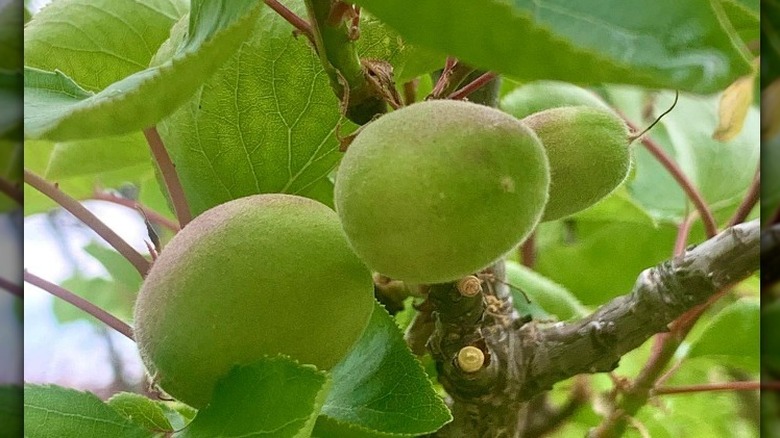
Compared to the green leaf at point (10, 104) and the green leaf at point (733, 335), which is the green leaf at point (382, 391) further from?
the green leaf at point (733, 335)

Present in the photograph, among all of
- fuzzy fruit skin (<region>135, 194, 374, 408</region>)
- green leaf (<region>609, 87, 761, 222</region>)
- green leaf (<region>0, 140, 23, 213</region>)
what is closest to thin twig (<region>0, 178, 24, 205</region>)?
green leaf (<region>0, 140, 23, 213</region>)

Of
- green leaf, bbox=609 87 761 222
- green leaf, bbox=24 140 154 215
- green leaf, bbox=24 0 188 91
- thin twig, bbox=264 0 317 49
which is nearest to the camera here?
thin twig, bbox=264 0 317 49

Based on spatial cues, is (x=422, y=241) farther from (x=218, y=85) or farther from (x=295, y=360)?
(x=218, y=85)

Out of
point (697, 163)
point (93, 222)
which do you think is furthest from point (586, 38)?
point (697, 163)

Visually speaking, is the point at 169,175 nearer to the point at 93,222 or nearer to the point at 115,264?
the point at 93,222

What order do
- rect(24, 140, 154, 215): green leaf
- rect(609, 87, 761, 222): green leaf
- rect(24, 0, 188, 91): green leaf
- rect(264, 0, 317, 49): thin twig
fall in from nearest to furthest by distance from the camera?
rect(264, 0, 317, 49): thin twig
rect(24, 0, 188, 91): green leaf
rect(24, 140, 154, 215): green leaf
rect(609, 87, 761, 222): green leaf

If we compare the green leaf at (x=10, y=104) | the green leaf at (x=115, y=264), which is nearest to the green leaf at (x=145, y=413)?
the green leaf at (x=10, y=104)

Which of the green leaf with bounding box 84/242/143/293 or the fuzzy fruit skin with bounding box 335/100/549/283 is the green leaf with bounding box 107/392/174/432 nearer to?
the fuzzy fruit skin with bounding box 335/100/549/283
